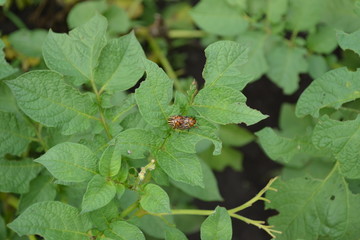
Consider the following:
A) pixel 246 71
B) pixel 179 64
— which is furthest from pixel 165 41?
pixel 246 71

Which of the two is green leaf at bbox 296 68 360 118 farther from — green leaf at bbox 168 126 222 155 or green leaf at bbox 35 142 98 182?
green leaf at bbox 35 142 98 182

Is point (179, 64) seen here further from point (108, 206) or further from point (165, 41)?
point (108, 206)

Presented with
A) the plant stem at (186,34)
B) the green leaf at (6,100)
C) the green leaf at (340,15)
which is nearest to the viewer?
the green leaf at (6,100)

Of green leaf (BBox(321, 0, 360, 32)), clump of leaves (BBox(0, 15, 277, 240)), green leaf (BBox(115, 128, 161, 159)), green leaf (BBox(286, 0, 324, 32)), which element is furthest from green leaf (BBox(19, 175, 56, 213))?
green leaf (BBox(321, 0, 360, 32))

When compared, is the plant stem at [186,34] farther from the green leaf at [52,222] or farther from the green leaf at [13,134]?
the green leaf at [52,222]

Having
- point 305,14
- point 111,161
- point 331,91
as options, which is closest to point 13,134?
point 111,161

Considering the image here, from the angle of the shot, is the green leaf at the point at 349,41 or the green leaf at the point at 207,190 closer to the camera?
the green leaf at the point at 349,41

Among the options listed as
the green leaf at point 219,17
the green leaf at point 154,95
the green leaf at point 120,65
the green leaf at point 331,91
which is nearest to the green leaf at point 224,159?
the green leaf at point 219,17
